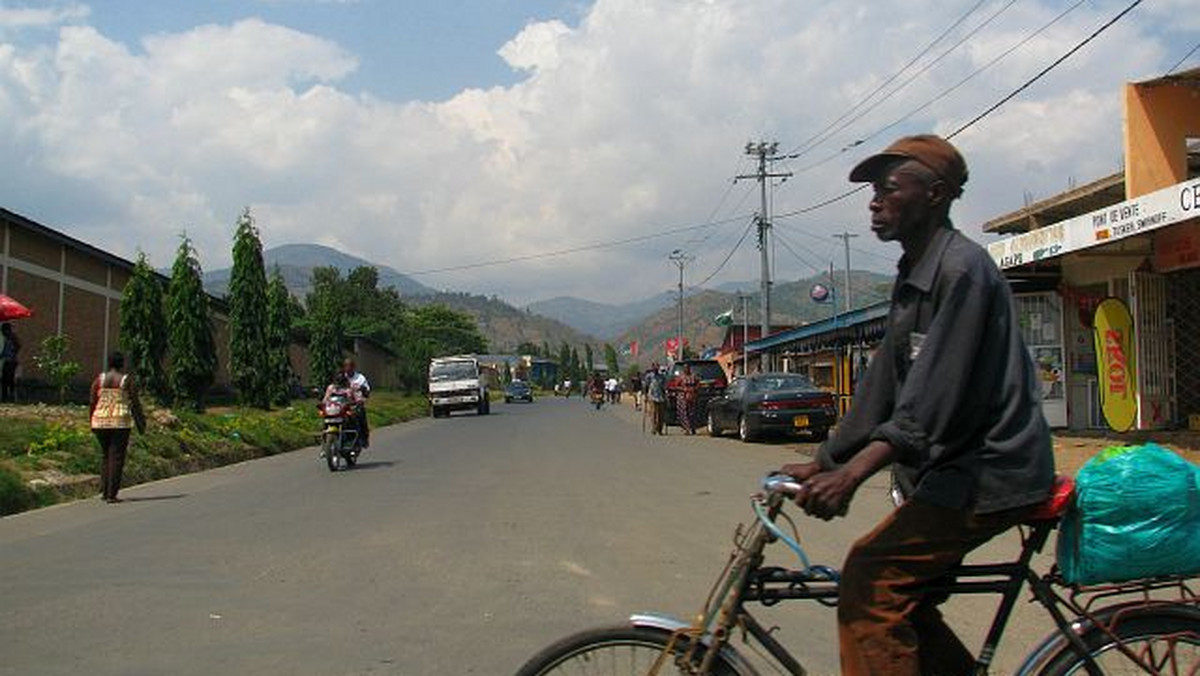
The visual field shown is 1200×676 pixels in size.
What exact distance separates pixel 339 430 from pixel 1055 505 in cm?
1501

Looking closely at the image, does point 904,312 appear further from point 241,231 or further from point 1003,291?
point 241,231

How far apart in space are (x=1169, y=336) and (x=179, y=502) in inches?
604

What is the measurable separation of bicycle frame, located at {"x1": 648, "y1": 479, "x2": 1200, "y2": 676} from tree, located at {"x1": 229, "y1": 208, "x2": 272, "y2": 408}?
33.5 metres

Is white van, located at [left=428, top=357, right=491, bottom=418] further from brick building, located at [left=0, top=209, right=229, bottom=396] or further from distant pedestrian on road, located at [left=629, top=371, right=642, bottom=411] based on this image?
brick building, located at [left=0, top=209, right=229, bottom=396]

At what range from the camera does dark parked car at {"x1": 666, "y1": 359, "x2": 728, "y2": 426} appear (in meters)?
28.3

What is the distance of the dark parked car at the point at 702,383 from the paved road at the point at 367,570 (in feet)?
41.5

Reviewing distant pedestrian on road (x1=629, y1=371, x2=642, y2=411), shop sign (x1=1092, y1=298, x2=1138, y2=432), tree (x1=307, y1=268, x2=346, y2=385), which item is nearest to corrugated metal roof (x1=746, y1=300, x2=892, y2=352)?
shop sign (x1=1092, y1=298, x2=1138, y2=432)

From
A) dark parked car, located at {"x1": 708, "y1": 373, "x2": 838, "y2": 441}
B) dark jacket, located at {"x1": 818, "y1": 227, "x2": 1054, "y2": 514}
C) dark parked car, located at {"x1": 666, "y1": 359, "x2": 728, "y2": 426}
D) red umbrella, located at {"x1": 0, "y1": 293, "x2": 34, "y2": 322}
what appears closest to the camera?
dark jacket, located at {"x1": 818, "y1": 227, "x2": 1054, "y2": 514}

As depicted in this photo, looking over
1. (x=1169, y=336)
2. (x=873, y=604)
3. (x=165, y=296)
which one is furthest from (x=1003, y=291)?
(x=165, y=296)

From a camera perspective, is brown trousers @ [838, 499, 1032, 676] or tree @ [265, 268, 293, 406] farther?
tree @ [265, 268, 293, 406]

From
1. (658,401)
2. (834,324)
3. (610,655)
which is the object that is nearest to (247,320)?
(658,401)

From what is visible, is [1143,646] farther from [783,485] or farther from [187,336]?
[187,336]

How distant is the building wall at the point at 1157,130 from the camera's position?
16.1m

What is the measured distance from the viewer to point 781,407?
2225cm
